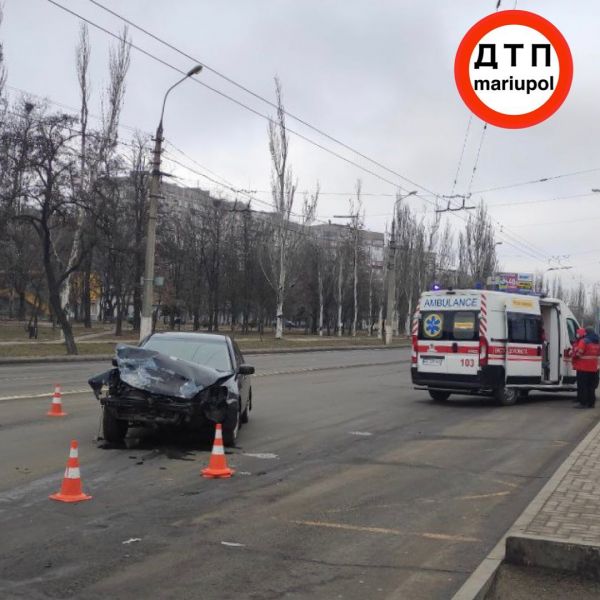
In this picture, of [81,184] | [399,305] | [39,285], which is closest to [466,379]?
[81,184]

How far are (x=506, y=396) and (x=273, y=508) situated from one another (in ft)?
34.7

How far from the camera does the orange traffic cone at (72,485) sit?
6551 millimetres

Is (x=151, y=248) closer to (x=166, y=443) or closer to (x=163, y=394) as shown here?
(x=166, y=443)

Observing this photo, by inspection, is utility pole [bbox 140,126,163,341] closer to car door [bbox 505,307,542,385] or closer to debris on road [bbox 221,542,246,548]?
car door [bbox 505,307,542,385]

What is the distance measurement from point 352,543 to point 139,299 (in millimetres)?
50492

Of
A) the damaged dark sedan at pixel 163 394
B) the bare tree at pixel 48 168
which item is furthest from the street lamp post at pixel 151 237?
the damaged dark sedan at pixel 163 394

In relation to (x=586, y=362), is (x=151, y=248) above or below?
above

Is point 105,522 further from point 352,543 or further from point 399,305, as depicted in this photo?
point 399,305

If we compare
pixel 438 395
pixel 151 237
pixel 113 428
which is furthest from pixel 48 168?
pixel 113 428

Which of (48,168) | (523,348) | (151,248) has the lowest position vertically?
(523,348)

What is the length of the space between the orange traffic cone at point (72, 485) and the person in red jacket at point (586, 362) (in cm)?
1171

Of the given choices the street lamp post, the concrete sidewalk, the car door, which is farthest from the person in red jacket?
the street lamp post

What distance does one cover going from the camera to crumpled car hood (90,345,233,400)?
9.09 metres

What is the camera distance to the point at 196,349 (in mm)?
10516
